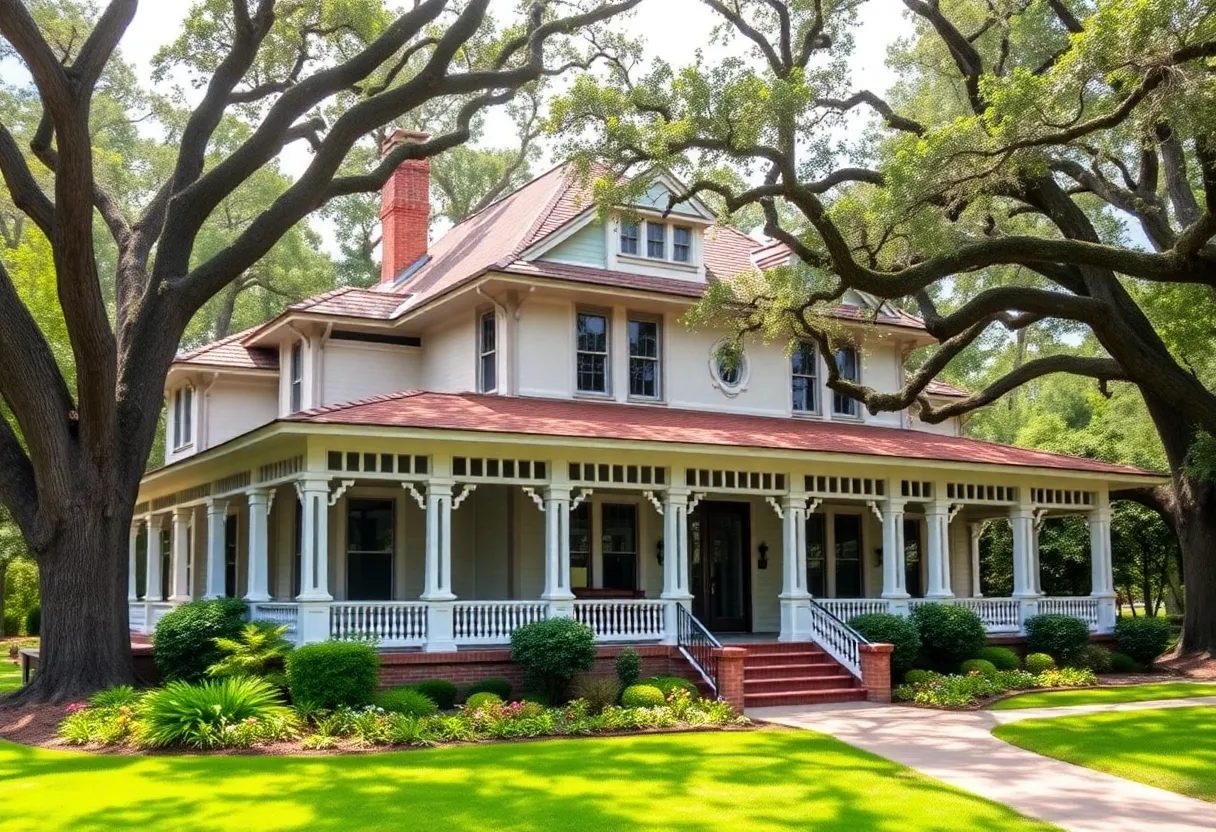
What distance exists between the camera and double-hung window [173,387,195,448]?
85.3ft

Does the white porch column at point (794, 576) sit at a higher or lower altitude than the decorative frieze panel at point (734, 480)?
lower

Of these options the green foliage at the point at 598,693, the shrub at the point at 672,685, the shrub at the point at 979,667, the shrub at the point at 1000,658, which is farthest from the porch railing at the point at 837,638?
the green foliage at the point at 598,693

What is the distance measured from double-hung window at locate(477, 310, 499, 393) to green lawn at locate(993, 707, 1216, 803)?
34.7ft

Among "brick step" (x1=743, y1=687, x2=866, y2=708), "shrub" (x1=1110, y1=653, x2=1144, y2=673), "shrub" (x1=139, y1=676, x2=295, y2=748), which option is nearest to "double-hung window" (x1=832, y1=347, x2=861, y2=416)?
"shrub" (x1=1110, y1=653, x2=1144, y2=673)

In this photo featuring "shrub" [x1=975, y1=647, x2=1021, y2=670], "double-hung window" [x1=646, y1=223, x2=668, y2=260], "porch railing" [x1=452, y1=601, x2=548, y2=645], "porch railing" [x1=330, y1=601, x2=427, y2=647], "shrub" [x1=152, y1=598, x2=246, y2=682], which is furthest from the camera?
"double-hung window" [x1=646, y1=223, x2=668, y2=260]

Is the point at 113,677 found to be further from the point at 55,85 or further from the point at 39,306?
the point at 39,306

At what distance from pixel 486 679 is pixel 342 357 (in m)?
8.49

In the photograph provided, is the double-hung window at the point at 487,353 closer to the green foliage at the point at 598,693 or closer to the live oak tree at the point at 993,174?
the live oak tree at the point at 993,174

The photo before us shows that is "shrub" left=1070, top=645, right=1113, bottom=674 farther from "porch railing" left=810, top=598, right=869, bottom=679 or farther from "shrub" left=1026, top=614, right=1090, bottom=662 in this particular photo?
"porch railing" left=810, top=598, right=869, bottom=679

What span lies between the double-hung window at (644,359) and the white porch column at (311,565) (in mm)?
7152

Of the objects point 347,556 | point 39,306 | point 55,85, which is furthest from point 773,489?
point 39,306

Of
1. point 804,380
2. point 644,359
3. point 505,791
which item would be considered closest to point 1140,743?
point 505,791

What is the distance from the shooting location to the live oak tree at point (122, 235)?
16.6m

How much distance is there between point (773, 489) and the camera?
20.8 m
